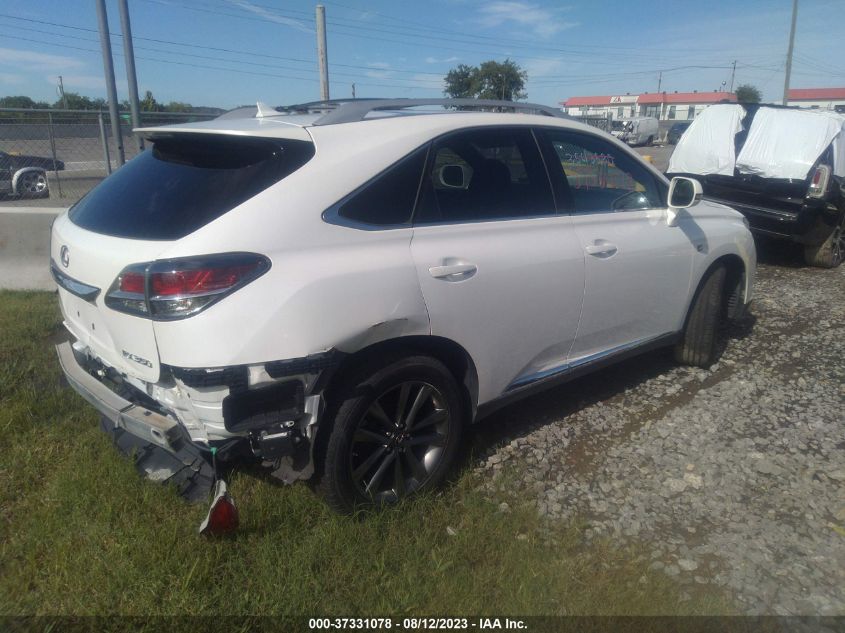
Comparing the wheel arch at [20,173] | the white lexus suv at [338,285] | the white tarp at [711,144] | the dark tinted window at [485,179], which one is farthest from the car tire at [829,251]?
the wheel arch at [20,173]

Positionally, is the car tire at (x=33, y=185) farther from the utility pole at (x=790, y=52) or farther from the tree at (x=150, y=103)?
the utility pole at (x=790, y=52)

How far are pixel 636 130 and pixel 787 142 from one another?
34718mm

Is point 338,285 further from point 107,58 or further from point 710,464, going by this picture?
point 107,58

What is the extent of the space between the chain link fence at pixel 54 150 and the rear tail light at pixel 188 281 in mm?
7381

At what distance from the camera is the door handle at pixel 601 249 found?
3.45 metres

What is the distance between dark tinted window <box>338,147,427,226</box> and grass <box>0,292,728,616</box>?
1.32 metres

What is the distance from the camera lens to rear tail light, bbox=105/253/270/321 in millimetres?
2225

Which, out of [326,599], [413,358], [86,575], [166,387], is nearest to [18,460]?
[86,575]

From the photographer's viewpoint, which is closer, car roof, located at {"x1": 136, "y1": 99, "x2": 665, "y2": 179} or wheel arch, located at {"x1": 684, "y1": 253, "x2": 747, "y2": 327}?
car roof, located at {"x1": 136, "y1": 99, "x2": 665, "y2": 179}

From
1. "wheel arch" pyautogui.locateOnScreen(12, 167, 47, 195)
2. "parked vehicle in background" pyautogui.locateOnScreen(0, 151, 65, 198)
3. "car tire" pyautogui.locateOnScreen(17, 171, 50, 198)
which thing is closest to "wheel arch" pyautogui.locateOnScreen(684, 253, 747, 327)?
"parked vehicle in background" pyautogui.locateOnScreen(0, 151, 65, 198)

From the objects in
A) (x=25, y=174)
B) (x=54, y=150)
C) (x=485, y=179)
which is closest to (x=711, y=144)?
(x=485, y=179)

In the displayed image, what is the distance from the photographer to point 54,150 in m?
10.3

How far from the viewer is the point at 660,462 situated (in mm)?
3490

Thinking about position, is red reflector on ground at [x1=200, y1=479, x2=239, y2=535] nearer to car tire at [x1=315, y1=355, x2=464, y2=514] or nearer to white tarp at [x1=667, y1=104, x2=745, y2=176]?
car tire at [x1=315, y1=355, x2=464, y2=514]
